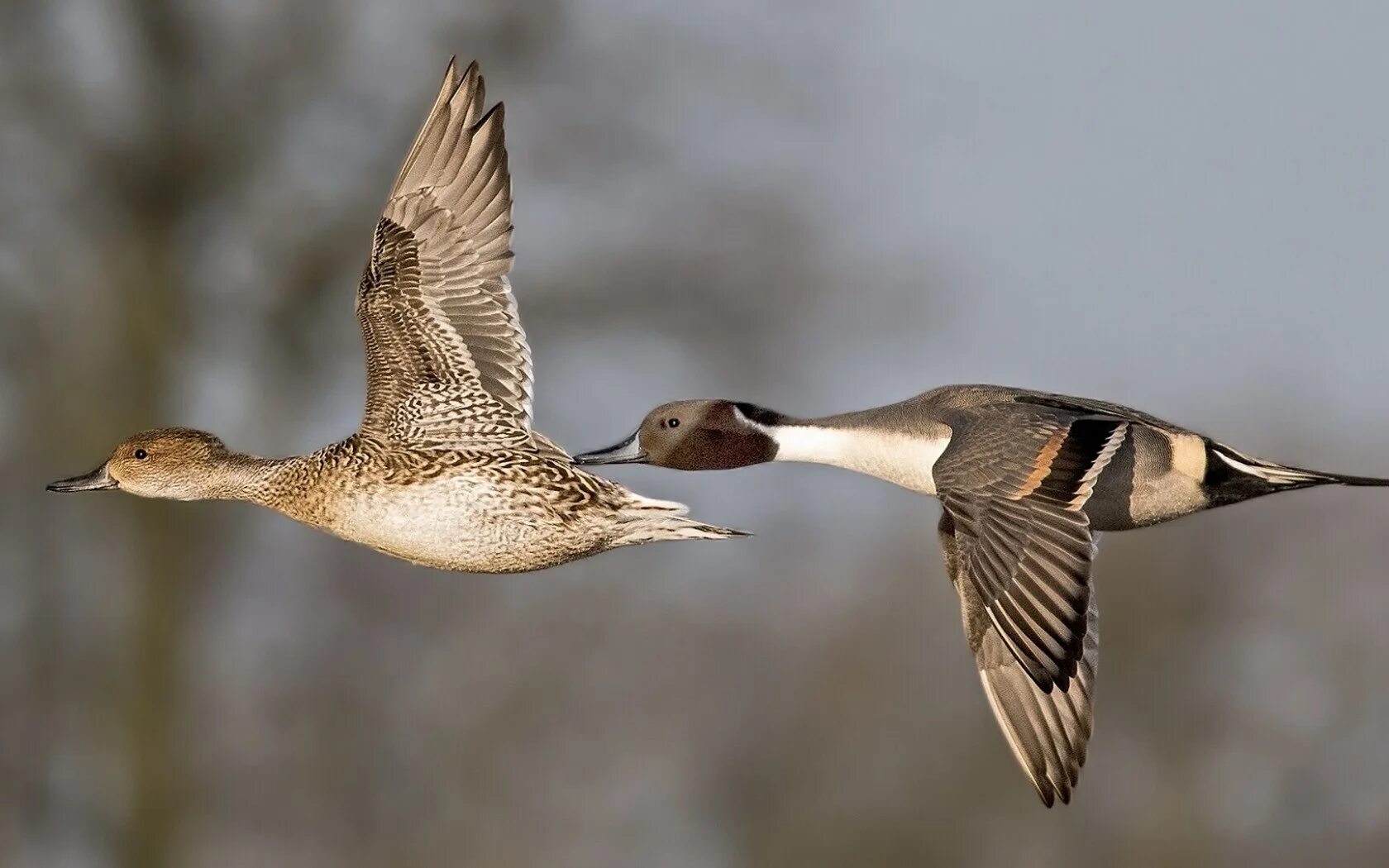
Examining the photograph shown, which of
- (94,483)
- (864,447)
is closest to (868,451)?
(864,447)

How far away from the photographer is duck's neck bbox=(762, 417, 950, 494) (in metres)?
3.88

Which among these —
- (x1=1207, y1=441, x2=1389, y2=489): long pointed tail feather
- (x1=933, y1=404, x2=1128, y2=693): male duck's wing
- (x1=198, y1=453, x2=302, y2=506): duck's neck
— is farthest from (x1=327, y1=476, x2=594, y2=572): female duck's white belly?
(x1=1207, y1=441, x2=1389, y2=489): long pointed tail feather

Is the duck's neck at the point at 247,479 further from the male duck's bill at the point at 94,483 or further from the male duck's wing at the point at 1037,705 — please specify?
the male duck's wing at the point at 1037,705

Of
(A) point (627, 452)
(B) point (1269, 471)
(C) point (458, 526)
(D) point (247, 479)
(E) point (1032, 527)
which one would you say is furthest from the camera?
(A) point (627, 452)

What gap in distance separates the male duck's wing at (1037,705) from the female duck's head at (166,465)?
1451 millimetres

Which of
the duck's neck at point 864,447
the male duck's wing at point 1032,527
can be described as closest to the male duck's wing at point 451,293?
the duck's neck at point 864,447

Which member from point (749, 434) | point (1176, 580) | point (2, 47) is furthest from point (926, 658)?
point (749, 434)

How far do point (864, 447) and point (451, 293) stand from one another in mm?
853

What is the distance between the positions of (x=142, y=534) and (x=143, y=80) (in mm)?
2286

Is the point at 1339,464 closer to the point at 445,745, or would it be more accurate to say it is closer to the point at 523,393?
the point at 445,745

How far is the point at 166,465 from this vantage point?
4082mm

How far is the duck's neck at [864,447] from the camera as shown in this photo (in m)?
3.88

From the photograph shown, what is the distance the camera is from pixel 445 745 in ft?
34.6

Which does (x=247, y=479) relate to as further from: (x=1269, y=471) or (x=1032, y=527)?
(x=1269, y=471)
